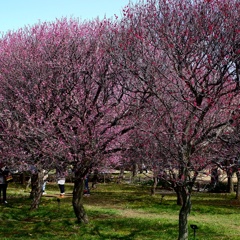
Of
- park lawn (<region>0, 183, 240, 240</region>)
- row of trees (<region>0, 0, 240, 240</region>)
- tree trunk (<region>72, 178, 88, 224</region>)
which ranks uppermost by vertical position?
row of trees (<region>0, 0, 240, 240</region>)

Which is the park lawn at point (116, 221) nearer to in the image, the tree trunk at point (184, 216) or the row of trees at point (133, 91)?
the row of trees at point (133, 91)

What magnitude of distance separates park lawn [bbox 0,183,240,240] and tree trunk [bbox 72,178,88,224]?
0.99 ft

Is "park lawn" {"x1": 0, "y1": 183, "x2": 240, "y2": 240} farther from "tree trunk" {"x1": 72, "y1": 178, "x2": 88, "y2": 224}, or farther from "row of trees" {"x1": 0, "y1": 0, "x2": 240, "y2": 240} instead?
"row of trees" {"x1": 0, "y1": 0, "x2": 240, "y2": 240}

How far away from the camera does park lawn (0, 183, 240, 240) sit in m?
12.8

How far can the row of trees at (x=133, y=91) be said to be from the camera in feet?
34.8

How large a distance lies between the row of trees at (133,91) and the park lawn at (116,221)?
1139 mm

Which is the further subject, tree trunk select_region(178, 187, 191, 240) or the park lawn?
the park lawn

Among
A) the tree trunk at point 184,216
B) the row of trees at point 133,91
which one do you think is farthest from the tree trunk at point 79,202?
the tree trunk at point 184,216

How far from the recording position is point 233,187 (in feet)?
99.5

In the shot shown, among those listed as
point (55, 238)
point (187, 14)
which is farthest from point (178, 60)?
point (55, 238)

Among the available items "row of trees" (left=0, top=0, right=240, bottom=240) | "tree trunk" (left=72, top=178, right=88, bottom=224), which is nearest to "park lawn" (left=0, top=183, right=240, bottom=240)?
"tree trunk" (left=72, top=178, right=88, bottom=224)

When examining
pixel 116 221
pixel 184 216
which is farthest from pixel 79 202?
pixel 184 216

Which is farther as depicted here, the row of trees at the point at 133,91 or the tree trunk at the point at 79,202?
the tree trunk at the point at 79,202

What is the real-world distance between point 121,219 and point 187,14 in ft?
27.6
